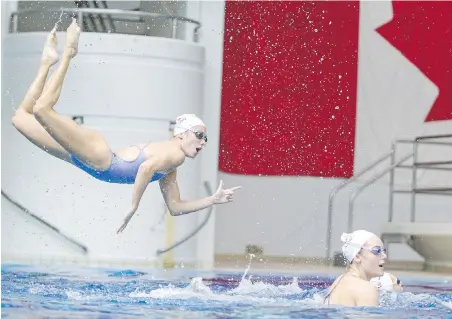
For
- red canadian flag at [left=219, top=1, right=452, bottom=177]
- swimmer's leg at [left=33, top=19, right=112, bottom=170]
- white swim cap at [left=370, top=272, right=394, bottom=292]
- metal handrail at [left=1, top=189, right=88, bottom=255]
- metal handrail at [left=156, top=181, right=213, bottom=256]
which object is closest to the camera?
swimmer's leg at [left=33, top=19, right=112, bottom=170]

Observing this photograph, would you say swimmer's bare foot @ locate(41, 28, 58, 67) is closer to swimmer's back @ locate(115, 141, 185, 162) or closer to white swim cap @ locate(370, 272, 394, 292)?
swimmer's back @ locate(115, 141, 185, 162)

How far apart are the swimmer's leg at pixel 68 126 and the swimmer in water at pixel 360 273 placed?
158 centimetres

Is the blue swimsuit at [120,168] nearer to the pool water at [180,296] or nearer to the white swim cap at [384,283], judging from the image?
the pool water at [180,296]

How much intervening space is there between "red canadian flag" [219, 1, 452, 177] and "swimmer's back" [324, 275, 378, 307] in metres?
6.40

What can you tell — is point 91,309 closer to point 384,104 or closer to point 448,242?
point 448,242

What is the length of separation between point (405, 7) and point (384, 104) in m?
1.14

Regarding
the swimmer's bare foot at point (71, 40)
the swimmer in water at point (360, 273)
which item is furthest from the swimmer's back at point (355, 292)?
the swimmer's bare foot at point (71, 40)

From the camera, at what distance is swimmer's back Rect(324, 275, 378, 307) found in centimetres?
441

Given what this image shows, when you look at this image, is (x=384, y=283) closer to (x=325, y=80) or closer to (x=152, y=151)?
(x=152, y=151)

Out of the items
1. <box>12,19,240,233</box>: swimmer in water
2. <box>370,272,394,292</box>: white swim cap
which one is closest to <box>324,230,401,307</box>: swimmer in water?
<box>370,272,394,292</box>: white swim cap

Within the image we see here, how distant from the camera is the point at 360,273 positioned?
4578 millimetres

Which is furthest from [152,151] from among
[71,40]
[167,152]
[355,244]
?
[355,244]

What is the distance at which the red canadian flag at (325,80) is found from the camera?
1088 cm

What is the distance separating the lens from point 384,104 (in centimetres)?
1188
